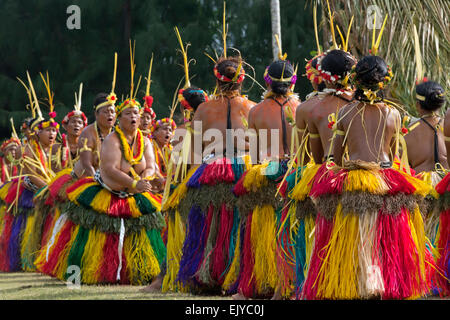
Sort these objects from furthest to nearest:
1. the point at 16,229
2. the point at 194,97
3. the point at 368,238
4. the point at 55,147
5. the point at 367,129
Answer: the point at 55,147 < the point at 16,229 < the point at 194,97 < the point at 367,129 < the point at 368,238

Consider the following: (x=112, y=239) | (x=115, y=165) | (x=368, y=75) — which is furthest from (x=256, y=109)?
(x=112, y=239)

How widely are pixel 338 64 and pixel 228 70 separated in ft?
4.53

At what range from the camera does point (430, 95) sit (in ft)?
21.8

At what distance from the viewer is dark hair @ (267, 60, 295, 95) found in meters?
6.34

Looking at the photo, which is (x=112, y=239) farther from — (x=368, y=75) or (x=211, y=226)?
(x=368, y=75)

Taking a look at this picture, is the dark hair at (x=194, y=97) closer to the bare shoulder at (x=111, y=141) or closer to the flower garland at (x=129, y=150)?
the flower garland at (x=129, y=150)

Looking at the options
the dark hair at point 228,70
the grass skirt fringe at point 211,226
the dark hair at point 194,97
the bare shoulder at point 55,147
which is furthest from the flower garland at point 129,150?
the bare shoulder at point 55,147

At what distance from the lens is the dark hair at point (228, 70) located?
265 inches

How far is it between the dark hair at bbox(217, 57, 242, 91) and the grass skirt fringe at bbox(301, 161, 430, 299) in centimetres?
200

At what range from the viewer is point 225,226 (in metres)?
6.45

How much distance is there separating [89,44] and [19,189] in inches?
328

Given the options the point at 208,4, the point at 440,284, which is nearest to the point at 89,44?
the point at 208,4

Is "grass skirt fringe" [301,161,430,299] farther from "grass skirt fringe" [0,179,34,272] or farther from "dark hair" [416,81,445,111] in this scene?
"grass skirt fringe" [0,179,34,272]

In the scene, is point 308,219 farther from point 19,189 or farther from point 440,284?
point 19,189
